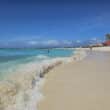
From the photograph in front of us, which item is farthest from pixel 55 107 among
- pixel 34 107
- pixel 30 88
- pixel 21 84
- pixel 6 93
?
pixel 21 84

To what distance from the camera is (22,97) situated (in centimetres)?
583

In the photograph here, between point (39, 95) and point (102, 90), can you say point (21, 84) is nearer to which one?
point (39, 95)

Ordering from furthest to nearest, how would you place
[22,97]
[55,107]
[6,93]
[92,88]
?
[92,88]
[6,93]
[22,97]
[55,107]

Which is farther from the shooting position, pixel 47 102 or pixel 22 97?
pixel 22 97

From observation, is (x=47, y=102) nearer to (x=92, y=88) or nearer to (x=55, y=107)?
(x=55, y=107)

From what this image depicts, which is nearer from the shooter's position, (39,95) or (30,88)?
(39,95)

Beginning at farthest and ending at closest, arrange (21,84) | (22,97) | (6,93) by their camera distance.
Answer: (21,84) < (6,93) < (22,97)

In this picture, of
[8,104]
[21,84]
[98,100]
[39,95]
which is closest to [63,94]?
[39,95]

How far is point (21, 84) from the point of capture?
7.71 meters

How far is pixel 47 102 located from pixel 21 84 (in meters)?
2.60

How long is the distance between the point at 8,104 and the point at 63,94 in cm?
155

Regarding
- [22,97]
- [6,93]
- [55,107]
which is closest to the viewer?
[55,107]

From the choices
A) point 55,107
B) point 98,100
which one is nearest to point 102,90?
point 98,100

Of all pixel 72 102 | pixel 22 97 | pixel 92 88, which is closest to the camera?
pixel 72 102
